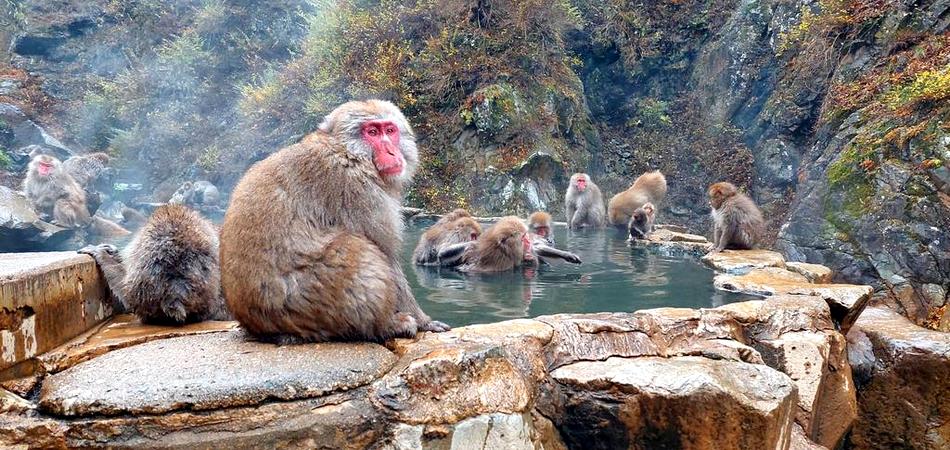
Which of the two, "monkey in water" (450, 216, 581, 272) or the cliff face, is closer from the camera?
"monkey in water" (450, 216, 581, 272)

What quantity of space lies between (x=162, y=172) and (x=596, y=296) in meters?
13.6

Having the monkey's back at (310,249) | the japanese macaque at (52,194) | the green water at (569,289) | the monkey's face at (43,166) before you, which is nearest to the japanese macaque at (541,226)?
the green water at (569,289)

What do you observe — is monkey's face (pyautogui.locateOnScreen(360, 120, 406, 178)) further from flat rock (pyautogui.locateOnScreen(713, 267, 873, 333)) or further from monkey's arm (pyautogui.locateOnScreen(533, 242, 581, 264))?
monkey's arm (pyautogui.locateOnScreen(533, 242, 581, 264))

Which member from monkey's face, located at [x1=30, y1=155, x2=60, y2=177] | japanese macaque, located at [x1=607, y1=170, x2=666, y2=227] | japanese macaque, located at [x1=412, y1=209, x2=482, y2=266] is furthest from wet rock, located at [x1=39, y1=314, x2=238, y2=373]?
monkey's face, located at [x1=30, y1=155, x2=60, y2=177]

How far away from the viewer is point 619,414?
261 cm

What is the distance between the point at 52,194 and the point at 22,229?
1.43 meters

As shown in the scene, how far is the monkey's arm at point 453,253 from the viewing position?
551 centimetres

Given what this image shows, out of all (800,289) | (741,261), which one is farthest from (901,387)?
(741,261)

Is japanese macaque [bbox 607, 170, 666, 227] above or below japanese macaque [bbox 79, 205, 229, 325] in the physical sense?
above

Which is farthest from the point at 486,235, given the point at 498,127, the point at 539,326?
the point at 498,127

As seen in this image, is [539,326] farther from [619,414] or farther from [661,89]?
[661,89]

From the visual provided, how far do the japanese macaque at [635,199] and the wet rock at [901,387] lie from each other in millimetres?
5765

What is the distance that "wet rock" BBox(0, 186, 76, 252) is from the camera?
8.10 metres

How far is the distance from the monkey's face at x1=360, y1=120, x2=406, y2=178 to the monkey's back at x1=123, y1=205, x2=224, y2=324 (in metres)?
1.08
